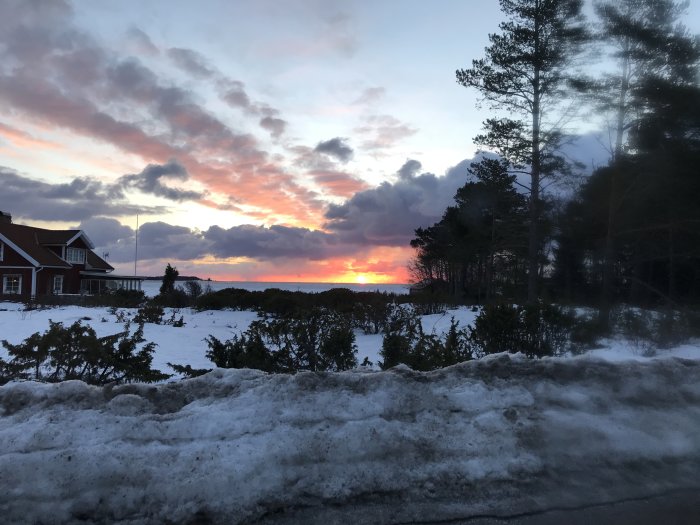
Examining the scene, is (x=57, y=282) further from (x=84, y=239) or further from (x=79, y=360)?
(x=79, y=360)

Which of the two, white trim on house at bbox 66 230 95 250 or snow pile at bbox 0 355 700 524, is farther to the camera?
Answer: white trim on house at bbox 66 230 95 250

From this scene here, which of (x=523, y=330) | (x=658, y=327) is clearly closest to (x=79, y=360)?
(x=523, y=330)

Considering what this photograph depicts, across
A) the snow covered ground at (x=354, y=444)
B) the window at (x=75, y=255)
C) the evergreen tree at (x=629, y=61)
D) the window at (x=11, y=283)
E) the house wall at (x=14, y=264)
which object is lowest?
the snow covered ground at (x=354, y=444)

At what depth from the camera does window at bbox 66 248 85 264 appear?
3865cm

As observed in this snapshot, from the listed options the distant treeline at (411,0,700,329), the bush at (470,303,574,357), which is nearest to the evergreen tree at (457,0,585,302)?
the distant treeline at (411,0,700,329)

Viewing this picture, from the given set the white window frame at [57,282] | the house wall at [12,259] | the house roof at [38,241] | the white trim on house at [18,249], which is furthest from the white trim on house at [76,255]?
the white trim on house at [18,249]

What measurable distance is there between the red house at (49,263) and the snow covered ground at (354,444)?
32.0 meters

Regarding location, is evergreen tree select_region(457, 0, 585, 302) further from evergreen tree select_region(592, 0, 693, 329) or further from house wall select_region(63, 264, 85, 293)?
house wall select_region(63, 264, 85, 293)

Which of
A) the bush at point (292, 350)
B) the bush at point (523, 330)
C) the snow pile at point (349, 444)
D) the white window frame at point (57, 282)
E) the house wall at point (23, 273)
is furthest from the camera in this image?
the white window frame at point (57, 282)

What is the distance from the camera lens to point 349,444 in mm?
3242

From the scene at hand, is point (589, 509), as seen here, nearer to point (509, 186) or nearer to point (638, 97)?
point (638, 97)

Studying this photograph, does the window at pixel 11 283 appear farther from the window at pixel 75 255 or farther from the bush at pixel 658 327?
the bush at pixel 658 327

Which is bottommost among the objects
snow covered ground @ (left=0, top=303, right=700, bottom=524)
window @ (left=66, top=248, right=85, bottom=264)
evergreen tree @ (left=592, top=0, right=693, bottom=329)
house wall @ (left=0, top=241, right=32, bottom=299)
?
snow covered ground @ (left=0, top=303, right=700, bottom=524)

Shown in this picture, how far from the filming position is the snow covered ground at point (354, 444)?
286 cm
